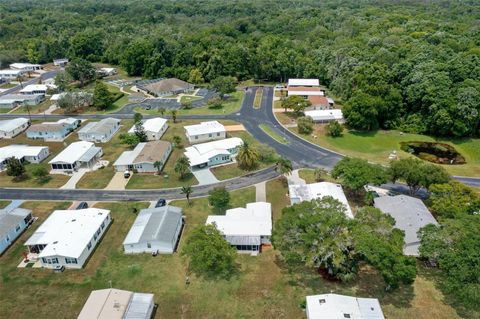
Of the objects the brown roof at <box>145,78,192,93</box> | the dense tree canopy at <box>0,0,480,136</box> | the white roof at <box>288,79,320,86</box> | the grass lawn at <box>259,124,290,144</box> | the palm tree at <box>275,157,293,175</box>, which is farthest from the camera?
the brown roof at <box>145,78,192,93</box>

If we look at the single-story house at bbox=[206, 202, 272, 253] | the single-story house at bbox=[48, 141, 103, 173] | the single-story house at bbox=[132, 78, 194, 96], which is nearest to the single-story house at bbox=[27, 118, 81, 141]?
the single-story house at bbox=[48, 141, 103, 173]

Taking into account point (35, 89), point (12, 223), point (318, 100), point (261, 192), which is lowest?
point (261, 192)

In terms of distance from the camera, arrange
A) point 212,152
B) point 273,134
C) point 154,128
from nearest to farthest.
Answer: point 212,152, point 154,128, point 273,134

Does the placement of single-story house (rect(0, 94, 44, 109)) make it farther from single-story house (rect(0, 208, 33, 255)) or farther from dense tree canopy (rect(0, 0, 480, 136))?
single-story house (rect(0, 208, 33, 255))

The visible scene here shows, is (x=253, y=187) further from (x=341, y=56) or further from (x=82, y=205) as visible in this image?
(x=341, y=56)

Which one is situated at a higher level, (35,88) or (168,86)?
(168,86)

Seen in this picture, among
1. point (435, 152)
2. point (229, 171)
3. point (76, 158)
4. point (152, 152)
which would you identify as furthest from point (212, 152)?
point (435, 152)

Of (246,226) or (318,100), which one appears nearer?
(246,226)
